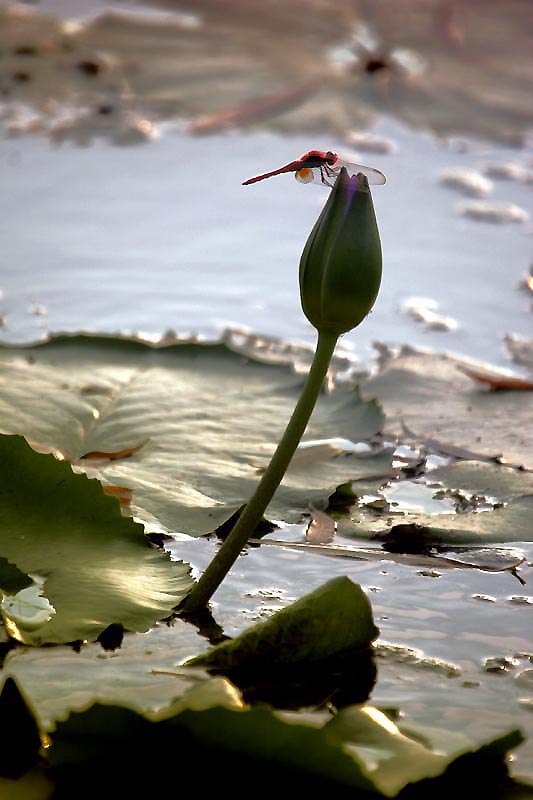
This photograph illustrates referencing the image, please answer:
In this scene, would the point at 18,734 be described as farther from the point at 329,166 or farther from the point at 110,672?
the point at 329,166

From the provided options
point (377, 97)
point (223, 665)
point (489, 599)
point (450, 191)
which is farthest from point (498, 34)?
point (223, 665)

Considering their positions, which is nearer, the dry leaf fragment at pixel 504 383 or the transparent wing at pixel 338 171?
the transparent wing at pixel 338 171

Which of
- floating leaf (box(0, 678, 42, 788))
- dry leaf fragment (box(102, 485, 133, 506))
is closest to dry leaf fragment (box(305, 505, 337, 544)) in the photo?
dry leaf fragment (box(102, 485, 133, 506))

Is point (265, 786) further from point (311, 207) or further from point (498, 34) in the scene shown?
point (498, 34)

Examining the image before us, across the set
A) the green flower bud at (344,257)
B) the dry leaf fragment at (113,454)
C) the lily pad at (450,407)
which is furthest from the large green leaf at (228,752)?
the lily pad at (450,407)

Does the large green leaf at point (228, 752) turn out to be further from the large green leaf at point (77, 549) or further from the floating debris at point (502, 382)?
the floating debris at point (502, 382)

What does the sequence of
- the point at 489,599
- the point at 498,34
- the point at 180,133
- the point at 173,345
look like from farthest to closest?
the point at 498,34, the point at 180,133, the point at 173,345, the point at 489,599
